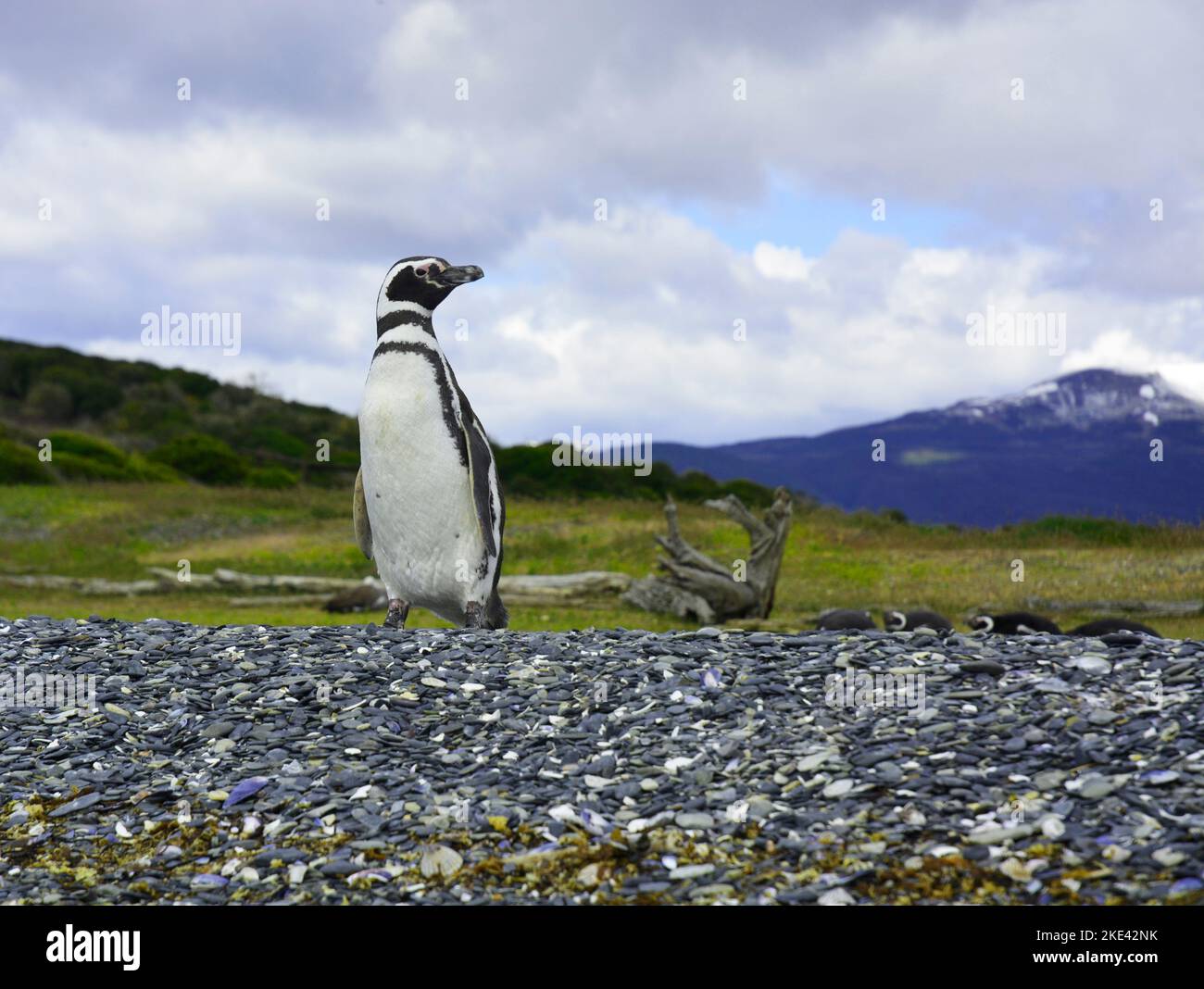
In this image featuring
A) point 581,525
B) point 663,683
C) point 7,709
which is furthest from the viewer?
point 581,525

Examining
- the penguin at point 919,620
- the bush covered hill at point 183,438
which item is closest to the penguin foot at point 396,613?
the penguin at point 919,620

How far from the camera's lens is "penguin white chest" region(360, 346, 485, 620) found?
7781 mm

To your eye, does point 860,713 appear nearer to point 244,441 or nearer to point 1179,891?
point 1179,891

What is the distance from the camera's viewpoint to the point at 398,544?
806 centimetres

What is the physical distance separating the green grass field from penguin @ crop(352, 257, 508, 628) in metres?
8.00

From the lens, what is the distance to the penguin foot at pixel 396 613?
8273mm

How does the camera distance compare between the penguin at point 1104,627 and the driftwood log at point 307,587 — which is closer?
the penguin at point 1104,627

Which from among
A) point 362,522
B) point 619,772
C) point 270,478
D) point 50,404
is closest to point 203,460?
point 270,478

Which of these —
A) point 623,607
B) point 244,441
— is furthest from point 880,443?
point 244,441

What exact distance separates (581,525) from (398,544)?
1641 cm

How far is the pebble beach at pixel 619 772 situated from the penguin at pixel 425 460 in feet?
2.74

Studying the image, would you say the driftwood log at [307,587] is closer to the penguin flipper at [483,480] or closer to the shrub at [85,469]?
the penguin flipper at [483,480]

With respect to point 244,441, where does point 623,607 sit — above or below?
below
